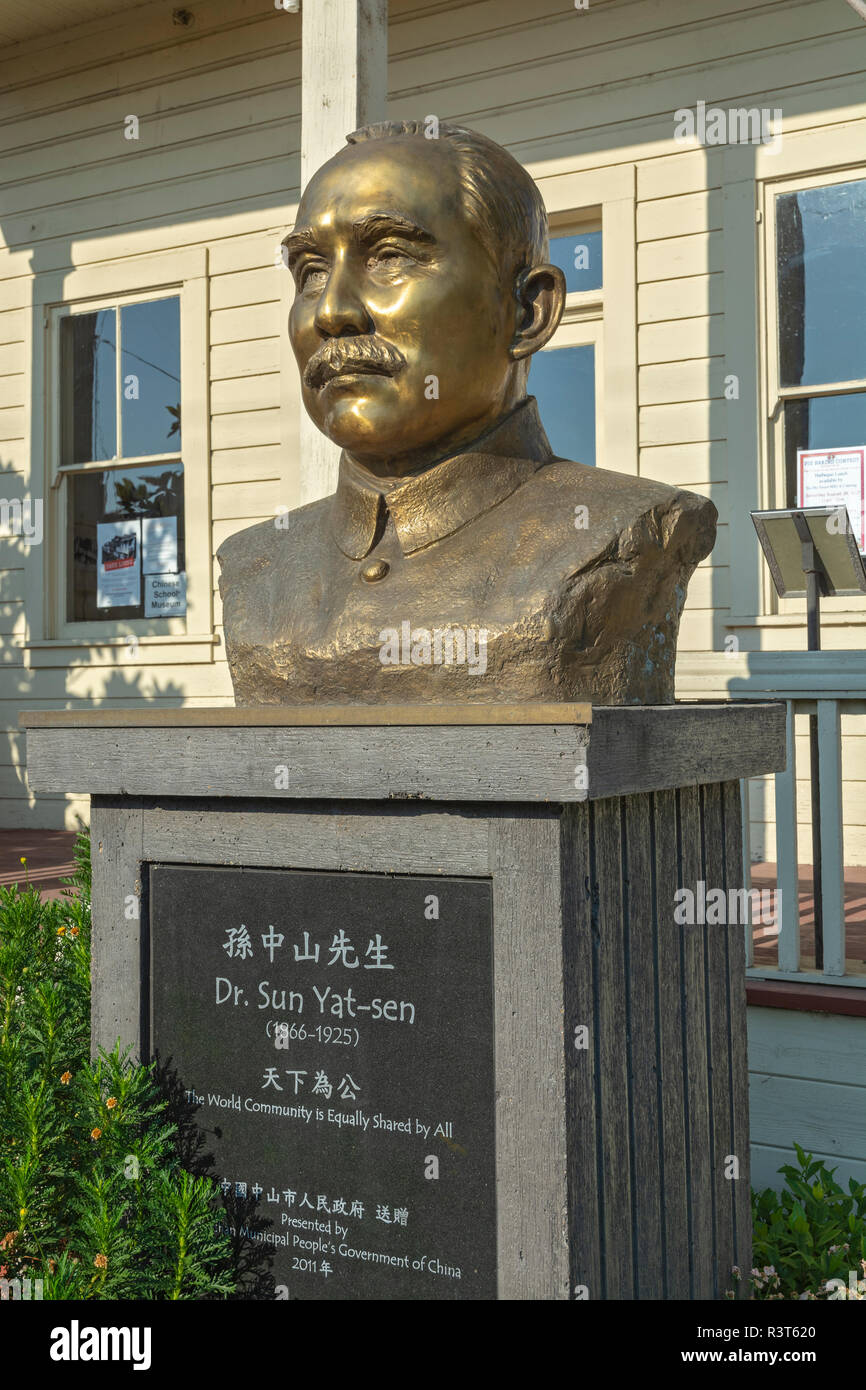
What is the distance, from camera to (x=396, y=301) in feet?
7.77

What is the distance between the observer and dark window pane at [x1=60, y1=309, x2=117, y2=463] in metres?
7.79

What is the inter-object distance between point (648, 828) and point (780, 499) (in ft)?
12.6

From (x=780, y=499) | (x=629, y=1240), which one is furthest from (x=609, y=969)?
(x=780, y=499)

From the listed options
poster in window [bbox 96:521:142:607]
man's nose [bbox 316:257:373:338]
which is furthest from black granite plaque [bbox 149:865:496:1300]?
poster in window [bbox 96:521:142:607]

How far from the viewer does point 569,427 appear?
6.49 meters

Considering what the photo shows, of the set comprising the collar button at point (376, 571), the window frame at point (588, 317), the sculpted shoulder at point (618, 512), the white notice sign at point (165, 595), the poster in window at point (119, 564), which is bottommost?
the collar button at point (376, 571)

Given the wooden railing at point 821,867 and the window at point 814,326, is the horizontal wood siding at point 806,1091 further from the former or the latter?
the window at point 814,326

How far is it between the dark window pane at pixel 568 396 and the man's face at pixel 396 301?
156 inches

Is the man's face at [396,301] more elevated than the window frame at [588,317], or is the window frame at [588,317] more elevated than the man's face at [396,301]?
the window frame at [588,317]

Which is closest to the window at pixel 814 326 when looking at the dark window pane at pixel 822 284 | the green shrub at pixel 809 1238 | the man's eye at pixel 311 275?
the dark window pane at pixel 822 284

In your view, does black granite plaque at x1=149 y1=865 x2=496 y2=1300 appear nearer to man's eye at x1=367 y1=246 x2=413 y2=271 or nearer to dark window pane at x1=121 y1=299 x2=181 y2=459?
man's eye at x1=367 y1=246 x2=413 y2=271

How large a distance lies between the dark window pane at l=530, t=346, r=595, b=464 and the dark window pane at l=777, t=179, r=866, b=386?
3.21 ft

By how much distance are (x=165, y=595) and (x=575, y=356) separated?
269cm

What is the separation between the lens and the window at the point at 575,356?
6281 millimetres
